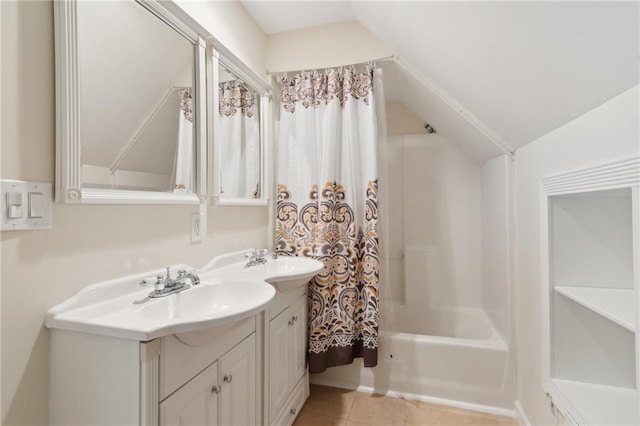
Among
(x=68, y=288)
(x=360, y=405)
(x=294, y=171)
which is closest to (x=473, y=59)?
(x=294, y=171)

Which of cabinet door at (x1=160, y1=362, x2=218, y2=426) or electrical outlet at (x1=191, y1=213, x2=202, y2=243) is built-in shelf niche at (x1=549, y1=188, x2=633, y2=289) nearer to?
cabinet door at (x1=160, y1=362, x2=218, y2=426)

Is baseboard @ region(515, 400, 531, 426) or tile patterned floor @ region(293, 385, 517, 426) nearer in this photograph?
baseboard @ region(515, 400, 531, 426)

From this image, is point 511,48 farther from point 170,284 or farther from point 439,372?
point 439,372

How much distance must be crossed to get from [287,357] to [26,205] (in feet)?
4.49

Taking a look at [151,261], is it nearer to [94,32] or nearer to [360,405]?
[94,32]

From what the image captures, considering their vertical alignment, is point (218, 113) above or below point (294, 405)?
above

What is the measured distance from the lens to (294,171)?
6.77 feet

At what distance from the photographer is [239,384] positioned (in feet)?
3.92

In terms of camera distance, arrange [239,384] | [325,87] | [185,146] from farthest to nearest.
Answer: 1. [325,87]
2. [185,146]
3. [239,384]

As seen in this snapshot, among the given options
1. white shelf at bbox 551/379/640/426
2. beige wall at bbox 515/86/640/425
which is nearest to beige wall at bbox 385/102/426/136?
beige wall at bbox 515/86/640/425

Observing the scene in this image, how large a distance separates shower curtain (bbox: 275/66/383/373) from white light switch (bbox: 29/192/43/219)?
1.36 meters

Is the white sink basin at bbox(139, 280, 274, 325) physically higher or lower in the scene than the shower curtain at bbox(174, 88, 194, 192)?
lower

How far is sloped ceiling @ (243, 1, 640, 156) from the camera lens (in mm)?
825

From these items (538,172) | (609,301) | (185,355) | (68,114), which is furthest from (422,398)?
(68,114)
